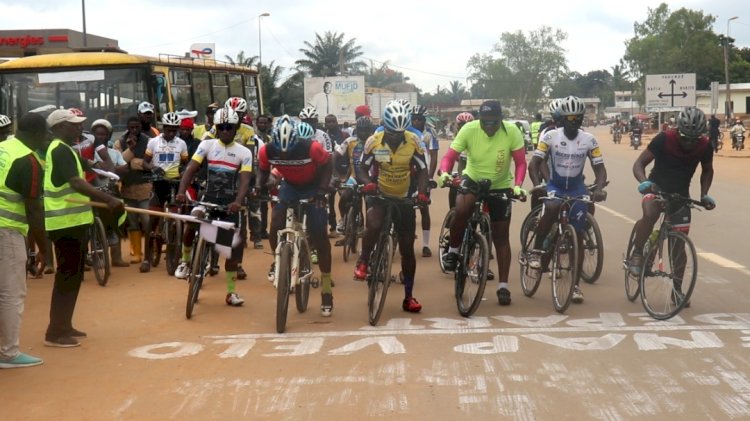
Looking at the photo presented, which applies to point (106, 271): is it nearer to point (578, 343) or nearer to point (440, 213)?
point (578, 343)

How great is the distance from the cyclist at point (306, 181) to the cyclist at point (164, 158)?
3.15 meters

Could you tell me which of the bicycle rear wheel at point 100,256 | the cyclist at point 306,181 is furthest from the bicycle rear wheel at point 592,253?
the bicycle rear wheel at point 100,256

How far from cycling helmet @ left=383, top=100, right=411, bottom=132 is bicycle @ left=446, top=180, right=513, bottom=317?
2.68 feet

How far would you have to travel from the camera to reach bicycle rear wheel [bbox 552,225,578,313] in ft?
27.9

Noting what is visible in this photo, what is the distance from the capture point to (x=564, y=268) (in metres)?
8.70

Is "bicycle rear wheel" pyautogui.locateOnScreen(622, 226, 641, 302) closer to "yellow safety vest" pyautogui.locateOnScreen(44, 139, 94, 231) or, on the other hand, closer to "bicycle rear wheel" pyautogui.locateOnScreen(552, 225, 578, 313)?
"bicycle rear wheel" pyautogui.locateOnScreen(552, 225, 578, 313)

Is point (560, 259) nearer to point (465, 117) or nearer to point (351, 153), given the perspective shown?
point (351, 153)

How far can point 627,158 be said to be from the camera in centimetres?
4256

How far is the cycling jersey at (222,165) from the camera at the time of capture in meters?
9.63

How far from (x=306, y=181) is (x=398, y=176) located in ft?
2.89

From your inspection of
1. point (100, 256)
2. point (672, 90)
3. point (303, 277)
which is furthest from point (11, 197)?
point (672, 90)

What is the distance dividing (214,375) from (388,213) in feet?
A: 8.38

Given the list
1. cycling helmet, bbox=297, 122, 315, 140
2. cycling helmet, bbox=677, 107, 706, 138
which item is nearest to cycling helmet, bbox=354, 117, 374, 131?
cycling helmet, bbox=297, 122, 315, 140

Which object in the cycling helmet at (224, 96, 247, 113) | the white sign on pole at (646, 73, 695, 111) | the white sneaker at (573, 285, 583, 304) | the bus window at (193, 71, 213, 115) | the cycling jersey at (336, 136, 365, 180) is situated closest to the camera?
the white sneaker at (573, 285, 583, 304)
